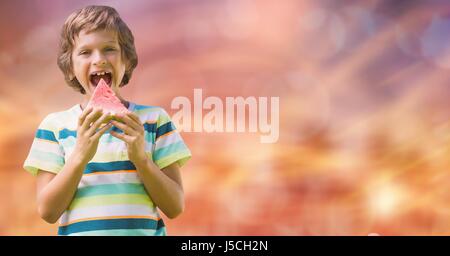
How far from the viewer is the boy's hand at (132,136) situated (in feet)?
6.02

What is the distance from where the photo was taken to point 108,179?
188 centimetres

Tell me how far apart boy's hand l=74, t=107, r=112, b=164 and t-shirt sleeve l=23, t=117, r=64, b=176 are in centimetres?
13

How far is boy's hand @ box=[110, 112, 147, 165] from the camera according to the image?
183 cm

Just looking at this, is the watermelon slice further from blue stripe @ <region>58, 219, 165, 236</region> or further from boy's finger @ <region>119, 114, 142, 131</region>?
blue stripe @ <region>58, 219, 165, 236</region>

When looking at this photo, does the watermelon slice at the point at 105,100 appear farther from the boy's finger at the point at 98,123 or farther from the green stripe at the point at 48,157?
the green stripe at the point at 48,157

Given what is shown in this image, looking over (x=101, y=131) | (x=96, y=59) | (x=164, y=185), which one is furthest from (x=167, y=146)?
(x=96, y=59)

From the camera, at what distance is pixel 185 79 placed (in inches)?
89.4

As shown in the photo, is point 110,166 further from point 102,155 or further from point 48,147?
point 48,147

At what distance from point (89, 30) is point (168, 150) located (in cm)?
48

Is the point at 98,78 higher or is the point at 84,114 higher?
the point at 98,78

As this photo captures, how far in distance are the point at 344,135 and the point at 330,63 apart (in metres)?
0.29

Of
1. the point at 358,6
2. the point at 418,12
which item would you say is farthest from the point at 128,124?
the point at 418,12
